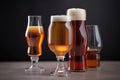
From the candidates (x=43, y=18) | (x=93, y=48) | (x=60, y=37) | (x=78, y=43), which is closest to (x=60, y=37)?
(x=60, y=37)

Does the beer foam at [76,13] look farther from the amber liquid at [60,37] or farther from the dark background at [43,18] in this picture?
the dark background at [43,18]

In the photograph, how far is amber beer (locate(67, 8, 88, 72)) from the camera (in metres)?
1.39

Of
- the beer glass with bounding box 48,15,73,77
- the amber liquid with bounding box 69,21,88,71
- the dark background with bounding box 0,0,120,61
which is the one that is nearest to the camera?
the beer glass with bounding box 48,15,73,77

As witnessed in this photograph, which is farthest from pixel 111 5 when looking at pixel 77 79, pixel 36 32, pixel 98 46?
pixel 77 79

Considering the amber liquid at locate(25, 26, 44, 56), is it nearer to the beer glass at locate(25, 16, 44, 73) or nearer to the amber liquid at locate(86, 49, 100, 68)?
the beer glass at locate(25, 16, 44, 73)

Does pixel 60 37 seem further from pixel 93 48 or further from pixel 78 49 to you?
pixel 93 48

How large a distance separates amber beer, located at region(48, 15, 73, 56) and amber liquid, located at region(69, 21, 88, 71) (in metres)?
0.09

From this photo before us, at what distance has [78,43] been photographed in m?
1.39

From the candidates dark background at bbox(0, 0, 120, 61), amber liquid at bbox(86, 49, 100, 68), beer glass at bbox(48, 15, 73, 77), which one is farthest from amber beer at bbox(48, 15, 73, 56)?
dark background at bbox(0, 0, 120, 61)

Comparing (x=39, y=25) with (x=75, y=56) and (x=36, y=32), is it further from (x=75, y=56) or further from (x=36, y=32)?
(x=75, y=56)

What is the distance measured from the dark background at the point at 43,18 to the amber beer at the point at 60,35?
0.80 m

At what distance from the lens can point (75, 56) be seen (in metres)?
1.38

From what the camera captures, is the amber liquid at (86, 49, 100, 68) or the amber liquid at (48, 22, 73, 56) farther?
the amber liquid at (86, 49, 100, 68)

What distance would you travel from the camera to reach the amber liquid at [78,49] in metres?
1.39
